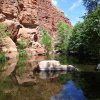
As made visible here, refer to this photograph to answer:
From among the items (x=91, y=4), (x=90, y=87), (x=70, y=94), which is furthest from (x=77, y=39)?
(x=70, y=94)

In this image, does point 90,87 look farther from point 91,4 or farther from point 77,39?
point 77,39

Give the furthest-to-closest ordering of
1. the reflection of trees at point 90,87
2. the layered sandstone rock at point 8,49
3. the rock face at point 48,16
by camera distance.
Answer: the rock face at point 48,16 < the layered sandstone rock at point 8,49 < the reflection of trees at point 90,87

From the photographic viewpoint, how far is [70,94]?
14.9 meters

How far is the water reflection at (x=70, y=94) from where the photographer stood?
13891 mm

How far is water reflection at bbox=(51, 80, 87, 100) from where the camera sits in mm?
13891

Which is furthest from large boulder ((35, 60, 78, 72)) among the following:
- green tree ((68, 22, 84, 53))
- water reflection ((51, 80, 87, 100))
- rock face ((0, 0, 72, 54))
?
rock face ((0, 0, 72, 54))

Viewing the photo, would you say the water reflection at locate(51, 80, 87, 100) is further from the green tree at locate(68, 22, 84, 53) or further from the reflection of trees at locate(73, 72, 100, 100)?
the green tree at locate(68, 22, 84, 53)

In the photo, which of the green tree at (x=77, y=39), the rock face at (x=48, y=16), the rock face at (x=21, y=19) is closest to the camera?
the green tree at (x=77, y=39)

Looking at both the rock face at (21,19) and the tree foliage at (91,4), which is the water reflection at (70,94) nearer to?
the tree foliage at (91,4)

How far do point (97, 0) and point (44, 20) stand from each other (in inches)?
4396

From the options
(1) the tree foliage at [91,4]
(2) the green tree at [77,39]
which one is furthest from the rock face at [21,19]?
(1) the tree foliage at [91,4]

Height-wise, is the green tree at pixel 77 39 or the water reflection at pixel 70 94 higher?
the green tree at pixel 77 39

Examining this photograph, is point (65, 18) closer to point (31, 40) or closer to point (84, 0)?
point (31, 40)

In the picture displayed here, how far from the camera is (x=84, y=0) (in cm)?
2714
